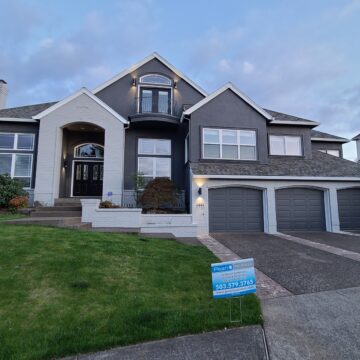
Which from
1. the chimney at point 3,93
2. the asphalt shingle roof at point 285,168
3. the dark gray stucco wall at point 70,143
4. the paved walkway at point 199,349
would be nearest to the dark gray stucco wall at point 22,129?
the dark gray stucco wall at point 70,143

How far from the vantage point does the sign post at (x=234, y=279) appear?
3215mm

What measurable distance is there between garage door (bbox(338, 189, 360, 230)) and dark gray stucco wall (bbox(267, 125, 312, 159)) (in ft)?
9.86

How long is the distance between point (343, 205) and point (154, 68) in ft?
46.5

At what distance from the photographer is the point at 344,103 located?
1570 inches

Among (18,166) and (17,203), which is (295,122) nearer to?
(17,203)

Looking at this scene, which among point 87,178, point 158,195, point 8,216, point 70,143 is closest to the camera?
point 8,216

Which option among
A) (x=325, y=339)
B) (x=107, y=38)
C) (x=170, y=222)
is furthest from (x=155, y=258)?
(x=107, y=38)

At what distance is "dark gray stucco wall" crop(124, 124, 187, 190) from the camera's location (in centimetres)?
1401

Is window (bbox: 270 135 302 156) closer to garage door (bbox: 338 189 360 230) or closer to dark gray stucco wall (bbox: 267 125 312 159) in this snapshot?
dark gray stucco wall (bbox: 267 125 312 159)

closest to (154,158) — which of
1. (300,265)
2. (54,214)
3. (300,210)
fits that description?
(54,214)

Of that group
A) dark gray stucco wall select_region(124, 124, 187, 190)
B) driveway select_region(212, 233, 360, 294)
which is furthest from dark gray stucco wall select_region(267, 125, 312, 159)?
driveway select_region(212, 233, 360, 294)

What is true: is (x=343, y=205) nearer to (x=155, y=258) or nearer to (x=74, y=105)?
(x=155, y=258)

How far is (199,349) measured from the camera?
2705mm

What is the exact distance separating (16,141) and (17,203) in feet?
15.3
